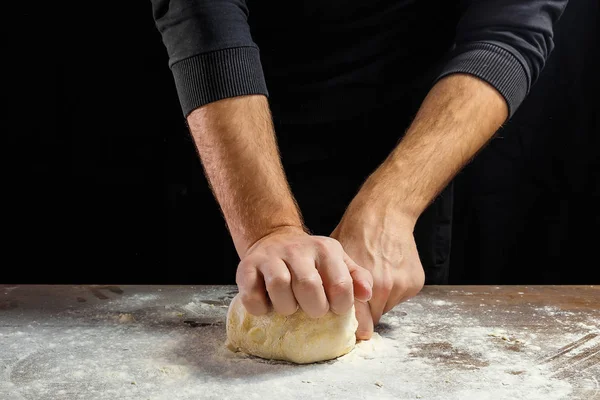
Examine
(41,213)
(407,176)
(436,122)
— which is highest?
(436,122)

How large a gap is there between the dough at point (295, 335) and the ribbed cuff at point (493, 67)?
0.70 m

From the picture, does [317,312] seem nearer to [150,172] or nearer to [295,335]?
[295,335]

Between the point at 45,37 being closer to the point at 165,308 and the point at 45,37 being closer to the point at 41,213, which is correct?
the point at 41,213

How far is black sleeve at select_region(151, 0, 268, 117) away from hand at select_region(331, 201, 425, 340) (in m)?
0.36

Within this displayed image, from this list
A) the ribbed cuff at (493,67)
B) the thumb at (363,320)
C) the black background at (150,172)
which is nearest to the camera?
the thumb at (363,320)

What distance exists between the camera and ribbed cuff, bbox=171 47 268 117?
1438mm

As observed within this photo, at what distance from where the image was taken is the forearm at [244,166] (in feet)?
4.25

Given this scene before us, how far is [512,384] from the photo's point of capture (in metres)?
1.07

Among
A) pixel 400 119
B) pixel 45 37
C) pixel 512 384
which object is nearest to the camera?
pixel 512 384

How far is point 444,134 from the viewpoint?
60.4 inches

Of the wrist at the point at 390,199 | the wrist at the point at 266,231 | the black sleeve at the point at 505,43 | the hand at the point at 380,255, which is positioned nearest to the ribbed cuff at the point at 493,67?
the black sleeve at the point at 505,43

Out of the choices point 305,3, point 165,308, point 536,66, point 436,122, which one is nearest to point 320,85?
point 305,3

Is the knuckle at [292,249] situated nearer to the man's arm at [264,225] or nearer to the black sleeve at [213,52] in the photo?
the man's arm at [264,225]

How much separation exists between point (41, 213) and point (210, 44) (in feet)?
4.16
